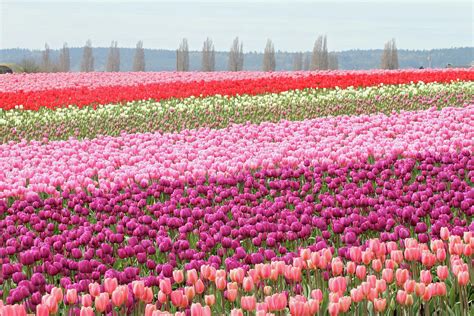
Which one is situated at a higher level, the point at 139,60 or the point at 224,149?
the point at 139,60

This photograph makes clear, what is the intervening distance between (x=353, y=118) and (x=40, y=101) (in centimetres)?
967

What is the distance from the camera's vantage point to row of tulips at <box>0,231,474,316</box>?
4.04 meters

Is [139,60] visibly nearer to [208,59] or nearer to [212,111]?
[208,59]

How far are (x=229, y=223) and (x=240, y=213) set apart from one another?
0.49 m

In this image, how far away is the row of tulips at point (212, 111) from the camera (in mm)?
15086

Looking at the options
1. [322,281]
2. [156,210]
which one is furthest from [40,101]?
[322,281]

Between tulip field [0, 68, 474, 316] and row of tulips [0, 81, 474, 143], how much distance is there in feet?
0.30

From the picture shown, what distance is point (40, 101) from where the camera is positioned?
19812 millimetres

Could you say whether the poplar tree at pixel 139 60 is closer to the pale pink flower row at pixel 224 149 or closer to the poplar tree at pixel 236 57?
the poplar tree at pixel 236 57

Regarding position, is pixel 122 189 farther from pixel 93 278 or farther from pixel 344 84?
pixel 344 84

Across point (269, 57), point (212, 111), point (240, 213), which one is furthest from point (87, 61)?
point (240, 213)

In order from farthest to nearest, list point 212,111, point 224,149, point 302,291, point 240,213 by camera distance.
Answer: point 212,111, point 224,149, point 240,213, point 302,291

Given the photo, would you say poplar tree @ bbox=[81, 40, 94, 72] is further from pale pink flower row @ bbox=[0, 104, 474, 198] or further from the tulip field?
pale pink flower row @ bbox=[0, 104, 474, 198]

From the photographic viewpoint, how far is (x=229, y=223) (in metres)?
6.25
